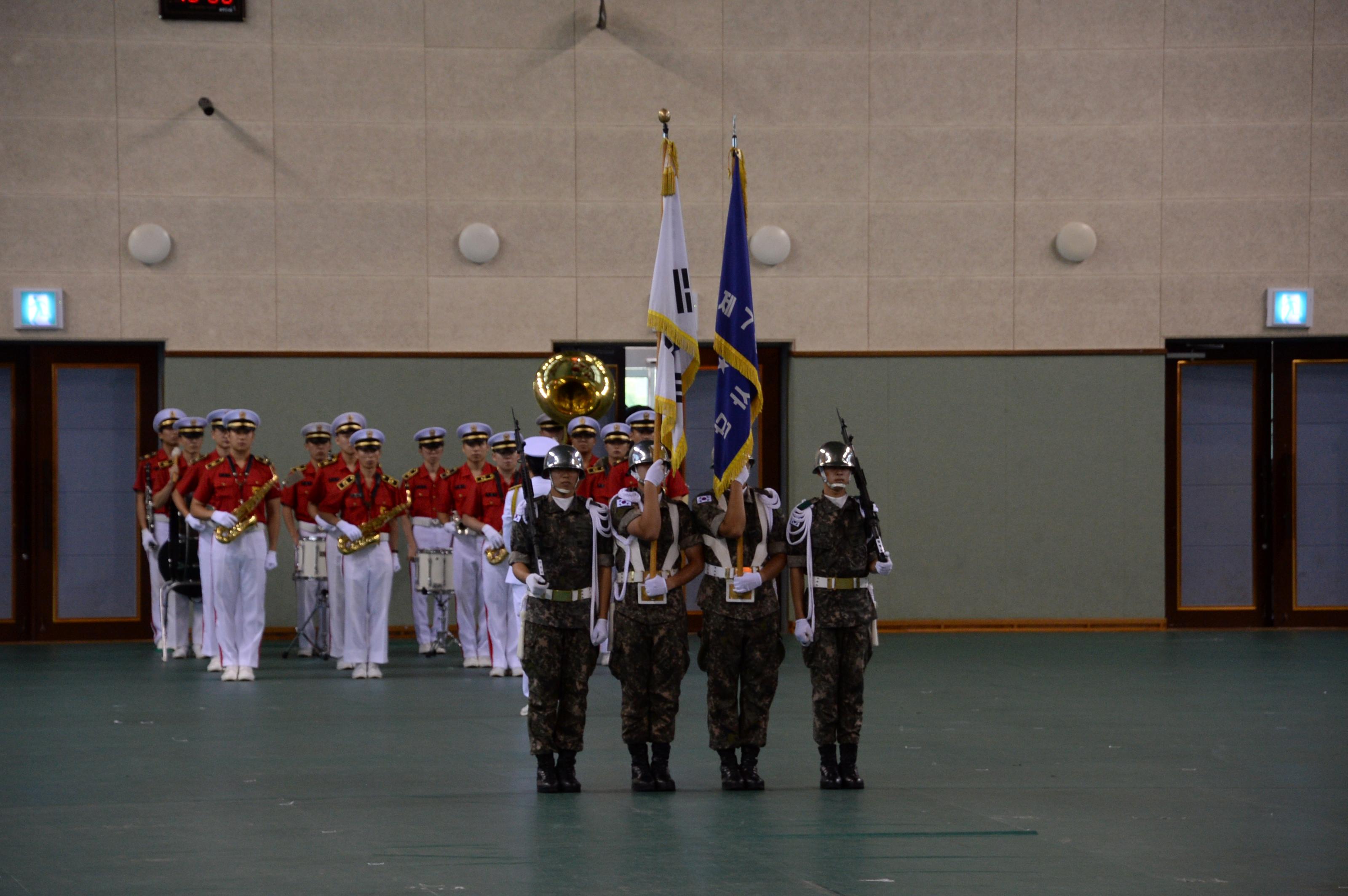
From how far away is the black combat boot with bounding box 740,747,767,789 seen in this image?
Answer: 810 cm

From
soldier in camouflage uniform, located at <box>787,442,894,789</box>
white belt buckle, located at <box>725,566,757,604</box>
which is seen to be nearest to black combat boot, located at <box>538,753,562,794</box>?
white belt buckle, located at <box>725,566,757,604</box>

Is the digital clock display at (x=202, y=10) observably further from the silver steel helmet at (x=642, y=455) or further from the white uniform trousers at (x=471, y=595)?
the silver steel helmet at (x=642, y=455)

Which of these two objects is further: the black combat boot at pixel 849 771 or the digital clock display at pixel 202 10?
the digital clock display at pixel 202 10

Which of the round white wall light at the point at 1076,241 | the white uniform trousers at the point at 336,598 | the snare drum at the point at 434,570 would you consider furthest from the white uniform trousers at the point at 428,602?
the round white wall light at the point at 1076,241

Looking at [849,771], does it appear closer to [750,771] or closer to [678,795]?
[750,771]

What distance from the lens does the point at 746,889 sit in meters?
6.05

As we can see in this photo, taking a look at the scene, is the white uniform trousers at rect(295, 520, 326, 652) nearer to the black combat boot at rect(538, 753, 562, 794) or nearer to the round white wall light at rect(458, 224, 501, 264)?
the round white wall light at rect(458, 224, 501, 264)

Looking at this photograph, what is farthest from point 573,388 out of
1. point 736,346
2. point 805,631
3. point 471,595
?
point 805,631

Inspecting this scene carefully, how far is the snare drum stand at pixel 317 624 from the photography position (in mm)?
14406

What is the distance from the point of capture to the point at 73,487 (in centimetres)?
1588

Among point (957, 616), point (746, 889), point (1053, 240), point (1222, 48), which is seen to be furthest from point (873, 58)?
point (746, 889)

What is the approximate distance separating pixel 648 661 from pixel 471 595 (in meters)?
5.93

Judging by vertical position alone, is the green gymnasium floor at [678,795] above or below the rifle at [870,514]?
below

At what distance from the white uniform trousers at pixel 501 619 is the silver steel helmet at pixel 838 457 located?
17.3 feet
